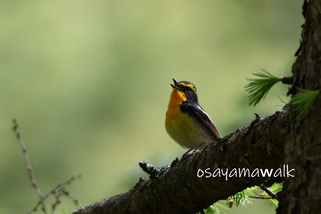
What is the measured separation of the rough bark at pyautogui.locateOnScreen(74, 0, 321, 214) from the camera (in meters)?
1.58

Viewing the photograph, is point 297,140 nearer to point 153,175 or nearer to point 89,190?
point 153,175

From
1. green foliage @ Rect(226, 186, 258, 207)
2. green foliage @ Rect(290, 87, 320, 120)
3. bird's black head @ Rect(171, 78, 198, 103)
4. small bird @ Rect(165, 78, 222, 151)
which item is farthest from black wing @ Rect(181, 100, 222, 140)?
green foliage @ Rect(290, 87, 320, 120)

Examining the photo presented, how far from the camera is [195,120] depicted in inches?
183

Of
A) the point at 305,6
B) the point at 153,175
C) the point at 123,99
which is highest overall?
the point at 123,99

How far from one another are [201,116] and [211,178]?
228 cm

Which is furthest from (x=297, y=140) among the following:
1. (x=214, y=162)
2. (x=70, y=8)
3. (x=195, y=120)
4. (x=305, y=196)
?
(x=70, y=8)

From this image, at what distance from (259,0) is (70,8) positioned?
7.19m

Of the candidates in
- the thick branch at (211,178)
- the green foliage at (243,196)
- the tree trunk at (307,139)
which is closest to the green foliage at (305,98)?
the tree trunk at (307,139)

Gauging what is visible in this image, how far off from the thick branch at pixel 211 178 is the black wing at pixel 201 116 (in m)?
1.71

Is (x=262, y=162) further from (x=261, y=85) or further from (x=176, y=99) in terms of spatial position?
(x=176, y=99)

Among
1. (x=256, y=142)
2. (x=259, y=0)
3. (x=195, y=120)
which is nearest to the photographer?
(x=256, y=142)

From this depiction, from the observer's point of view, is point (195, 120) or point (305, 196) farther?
point (195, 120)

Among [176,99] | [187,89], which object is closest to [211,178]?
[176,99]

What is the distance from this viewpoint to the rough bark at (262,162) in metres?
1.58
